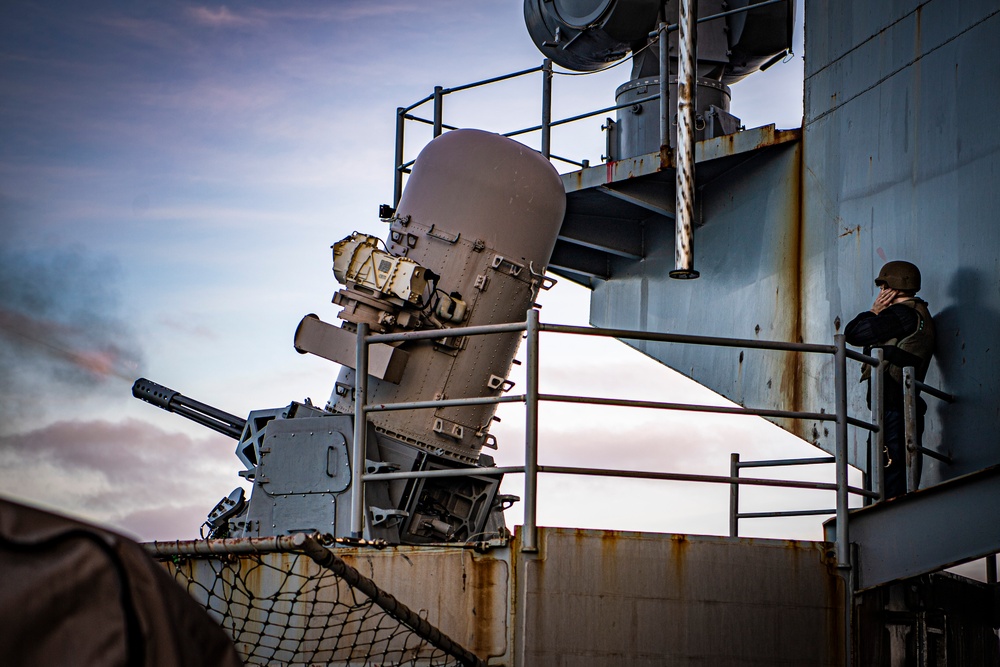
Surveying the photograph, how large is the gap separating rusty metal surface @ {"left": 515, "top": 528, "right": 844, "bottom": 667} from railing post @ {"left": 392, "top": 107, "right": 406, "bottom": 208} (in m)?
7.22

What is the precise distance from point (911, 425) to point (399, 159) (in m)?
6.77

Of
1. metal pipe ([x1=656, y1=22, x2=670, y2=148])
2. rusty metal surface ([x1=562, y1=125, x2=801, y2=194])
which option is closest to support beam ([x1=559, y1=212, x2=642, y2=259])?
rusty metal surface ([x1=562, y1=125, x2=801, y2=194])

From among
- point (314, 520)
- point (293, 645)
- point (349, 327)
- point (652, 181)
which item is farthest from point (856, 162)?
point (293, 645)

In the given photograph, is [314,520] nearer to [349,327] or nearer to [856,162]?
[349,327]

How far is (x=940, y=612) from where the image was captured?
7.82 meters

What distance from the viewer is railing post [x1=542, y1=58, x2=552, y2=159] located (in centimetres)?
1280

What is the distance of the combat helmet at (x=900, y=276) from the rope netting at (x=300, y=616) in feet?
13.6

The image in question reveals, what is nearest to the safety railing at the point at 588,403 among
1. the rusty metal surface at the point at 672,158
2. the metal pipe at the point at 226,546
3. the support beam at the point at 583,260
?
the metal pipe at the point at 226,546

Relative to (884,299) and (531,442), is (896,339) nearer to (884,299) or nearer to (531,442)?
(884,299)

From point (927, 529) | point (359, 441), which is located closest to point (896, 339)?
point (927, 529)

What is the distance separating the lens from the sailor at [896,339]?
8.51 meters

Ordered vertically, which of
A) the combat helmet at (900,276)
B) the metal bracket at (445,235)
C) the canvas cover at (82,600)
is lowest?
the canvas cover at (82,600)

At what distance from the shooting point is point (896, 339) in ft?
28.8

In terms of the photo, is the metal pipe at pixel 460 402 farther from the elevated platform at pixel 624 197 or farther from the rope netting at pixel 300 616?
the elevated platform at pixel 624 197
